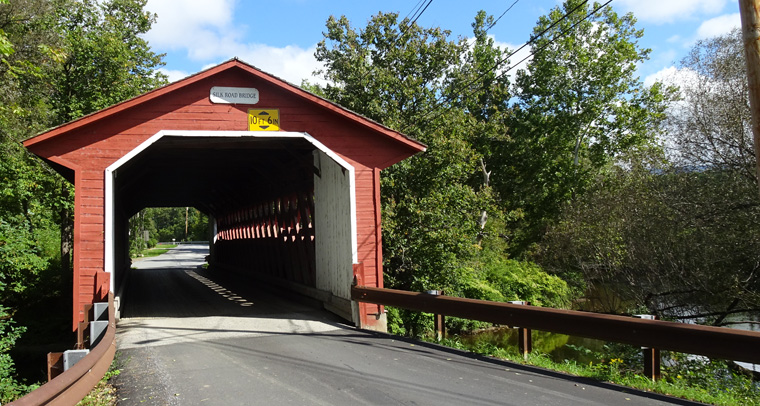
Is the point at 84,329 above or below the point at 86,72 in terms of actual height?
below

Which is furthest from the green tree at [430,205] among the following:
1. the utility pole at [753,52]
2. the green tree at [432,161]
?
the utility pole at [753,52]

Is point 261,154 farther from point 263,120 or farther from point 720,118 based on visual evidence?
point 720,118

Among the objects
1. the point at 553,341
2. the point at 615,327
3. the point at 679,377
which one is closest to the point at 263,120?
the point at 615,327

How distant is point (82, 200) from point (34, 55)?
9210 mm

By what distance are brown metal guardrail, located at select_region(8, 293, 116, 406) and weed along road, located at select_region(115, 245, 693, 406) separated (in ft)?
1.32

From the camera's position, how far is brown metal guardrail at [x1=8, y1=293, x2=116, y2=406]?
3105 mm

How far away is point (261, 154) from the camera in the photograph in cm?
1241

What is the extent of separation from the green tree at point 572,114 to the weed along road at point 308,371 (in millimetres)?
19378

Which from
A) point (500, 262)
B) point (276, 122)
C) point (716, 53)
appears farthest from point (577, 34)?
point (276, 122)

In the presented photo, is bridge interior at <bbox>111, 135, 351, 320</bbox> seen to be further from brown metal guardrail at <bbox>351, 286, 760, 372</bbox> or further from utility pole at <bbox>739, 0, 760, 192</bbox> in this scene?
utility pole at <bbox>739, 0, 760, 192</bbox>

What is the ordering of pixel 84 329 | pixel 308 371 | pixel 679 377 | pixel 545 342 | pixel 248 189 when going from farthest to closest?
pixel 248 189 → pixel 545 342 → pixel 84 329 → pixel 679 377 → pixel 308 371

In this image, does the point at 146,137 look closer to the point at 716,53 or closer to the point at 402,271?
the point at 402,271

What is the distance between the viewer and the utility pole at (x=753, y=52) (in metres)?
4.25

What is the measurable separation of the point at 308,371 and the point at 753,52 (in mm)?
4730
